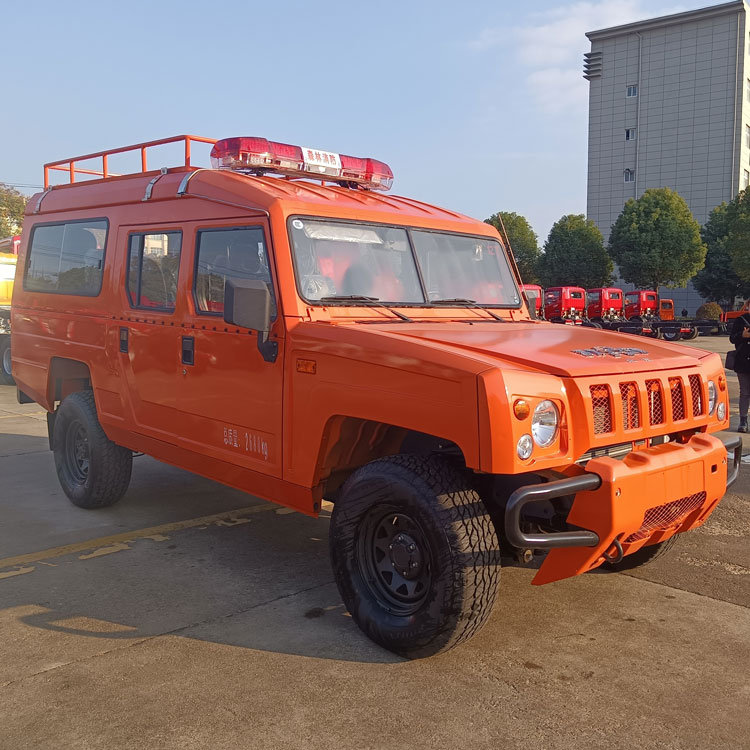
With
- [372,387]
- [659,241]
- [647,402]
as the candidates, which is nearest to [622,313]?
[659,241]

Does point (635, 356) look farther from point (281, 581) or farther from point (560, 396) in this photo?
point (281, 581)

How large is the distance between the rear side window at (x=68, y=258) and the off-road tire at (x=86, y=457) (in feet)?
2.82

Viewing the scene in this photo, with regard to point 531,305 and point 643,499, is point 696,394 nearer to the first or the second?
point 643,499

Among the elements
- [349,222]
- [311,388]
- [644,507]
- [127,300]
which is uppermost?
[349,222]

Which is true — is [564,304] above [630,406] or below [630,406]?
above

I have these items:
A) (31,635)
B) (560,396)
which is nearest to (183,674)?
(31,635)

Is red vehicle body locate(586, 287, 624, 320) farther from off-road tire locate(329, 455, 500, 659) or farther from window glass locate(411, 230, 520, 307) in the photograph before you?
off-road tire locate(329, 455, 500, 659)

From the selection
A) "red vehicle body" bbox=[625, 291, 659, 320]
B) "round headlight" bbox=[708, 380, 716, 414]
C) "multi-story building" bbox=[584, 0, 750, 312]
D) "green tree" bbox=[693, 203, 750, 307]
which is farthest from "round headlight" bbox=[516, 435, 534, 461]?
"multi-story building" bbox=[584, 0, 750, 312]

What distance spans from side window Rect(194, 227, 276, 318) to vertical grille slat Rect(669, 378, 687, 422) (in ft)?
6.63

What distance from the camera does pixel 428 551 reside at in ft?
11.0

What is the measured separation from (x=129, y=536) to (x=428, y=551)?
2660mm

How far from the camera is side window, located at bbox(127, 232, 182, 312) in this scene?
484cm

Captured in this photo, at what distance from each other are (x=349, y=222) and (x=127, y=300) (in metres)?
1.79

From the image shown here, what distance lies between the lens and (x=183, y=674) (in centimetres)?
330
